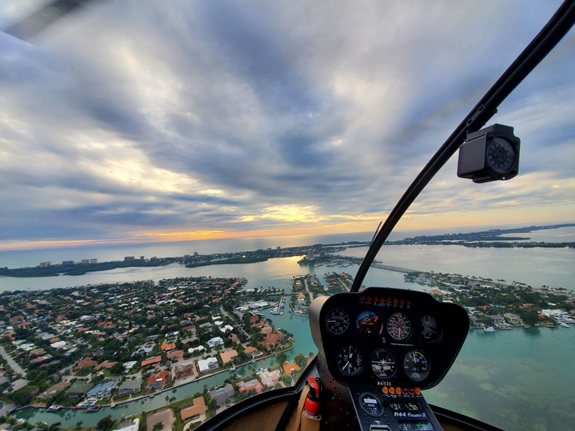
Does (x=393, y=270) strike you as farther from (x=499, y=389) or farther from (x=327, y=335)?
(x=327, y=335)

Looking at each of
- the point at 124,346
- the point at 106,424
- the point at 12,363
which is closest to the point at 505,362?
the point at 106,424

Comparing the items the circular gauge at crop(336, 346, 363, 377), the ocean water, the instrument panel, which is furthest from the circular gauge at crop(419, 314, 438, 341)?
the circular gauge at crop(336, 346, 363, 377)

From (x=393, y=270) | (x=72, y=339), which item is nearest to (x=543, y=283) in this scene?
(x=393, y=270)

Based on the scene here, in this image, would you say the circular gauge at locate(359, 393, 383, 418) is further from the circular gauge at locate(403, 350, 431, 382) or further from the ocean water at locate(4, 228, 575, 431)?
the ocean water at locate(4, 228, 575, 431)

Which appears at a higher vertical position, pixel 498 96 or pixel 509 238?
pixel 498 96

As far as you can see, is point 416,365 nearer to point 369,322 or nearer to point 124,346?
point 369,322
